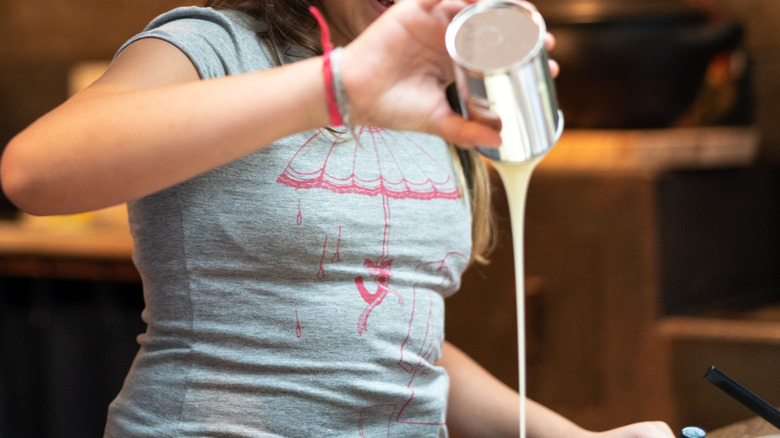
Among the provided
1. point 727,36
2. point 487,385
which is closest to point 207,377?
point 487,385

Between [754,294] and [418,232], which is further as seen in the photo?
[754,294]

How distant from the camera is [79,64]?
3.57 metres

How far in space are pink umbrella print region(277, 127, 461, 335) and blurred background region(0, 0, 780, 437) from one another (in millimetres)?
1046

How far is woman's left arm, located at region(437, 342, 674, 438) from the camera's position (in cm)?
103

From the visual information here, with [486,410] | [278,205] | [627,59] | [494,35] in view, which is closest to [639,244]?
[627,59]

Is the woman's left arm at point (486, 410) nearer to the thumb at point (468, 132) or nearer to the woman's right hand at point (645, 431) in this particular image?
the woman's right hand at point (645, 431)

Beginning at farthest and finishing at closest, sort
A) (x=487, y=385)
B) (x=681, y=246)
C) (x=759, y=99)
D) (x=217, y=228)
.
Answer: (x=759, y=99)
(x=681, y=246)
(x=487, y=385)
(x=217, y=228)

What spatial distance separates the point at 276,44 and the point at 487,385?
1.70 feet

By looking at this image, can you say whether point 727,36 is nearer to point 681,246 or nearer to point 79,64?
point 681,246

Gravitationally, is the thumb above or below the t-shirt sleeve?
below

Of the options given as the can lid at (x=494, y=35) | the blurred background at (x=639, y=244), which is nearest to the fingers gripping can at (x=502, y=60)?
the can lid at (x=494, y=35)

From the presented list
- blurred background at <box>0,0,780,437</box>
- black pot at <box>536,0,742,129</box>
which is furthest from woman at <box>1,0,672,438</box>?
black pot at <box>536,0,742,129</box>

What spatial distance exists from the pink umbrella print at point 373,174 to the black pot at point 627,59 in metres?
1.17

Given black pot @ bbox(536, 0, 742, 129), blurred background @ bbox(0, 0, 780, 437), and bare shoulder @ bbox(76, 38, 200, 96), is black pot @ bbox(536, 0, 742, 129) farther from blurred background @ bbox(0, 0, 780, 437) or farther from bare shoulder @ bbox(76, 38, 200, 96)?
bare shoulder @ bbox(76, 38, 200, 96)
